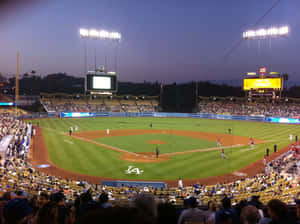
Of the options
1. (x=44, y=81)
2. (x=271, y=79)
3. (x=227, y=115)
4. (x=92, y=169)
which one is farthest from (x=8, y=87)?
(x=271, y=79)

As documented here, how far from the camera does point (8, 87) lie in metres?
85.4

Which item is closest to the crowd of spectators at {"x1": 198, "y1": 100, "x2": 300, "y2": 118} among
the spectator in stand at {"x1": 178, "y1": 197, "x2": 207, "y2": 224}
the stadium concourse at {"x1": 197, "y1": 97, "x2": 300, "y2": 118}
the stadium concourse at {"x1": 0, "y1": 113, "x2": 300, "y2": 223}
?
the stadium concourse at {"x1": 197, "y1": 97, "x2": 300, "y2": 118}

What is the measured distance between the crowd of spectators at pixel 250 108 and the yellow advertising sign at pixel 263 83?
3566 cm

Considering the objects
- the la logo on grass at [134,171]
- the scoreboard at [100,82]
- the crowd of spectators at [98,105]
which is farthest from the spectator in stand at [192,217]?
the crowd of spectators at [98,105]

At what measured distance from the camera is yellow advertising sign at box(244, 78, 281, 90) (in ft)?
88.8

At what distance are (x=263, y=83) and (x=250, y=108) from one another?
4349 centimetres

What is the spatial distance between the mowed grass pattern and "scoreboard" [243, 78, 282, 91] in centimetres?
835

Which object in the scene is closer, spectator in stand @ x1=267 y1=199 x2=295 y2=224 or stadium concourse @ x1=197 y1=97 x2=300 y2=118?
spectator in stand @ x1=267 y1=199 x2=295 y2=224

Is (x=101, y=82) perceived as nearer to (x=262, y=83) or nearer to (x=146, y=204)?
(x=262, y=83)

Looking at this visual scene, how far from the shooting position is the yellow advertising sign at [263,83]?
27062mm

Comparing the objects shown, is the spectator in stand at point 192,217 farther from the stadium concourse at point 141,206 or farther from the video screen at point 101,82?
the video screen at point 101,82

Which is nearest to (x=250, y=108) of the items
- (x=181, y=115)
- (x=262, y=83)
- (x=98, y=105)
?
(x=181, y=115)

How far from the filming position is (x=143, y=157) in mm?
24547

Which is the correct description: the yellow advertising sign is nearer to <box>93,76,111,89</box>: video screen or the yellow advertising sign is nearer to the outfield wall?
<box>93,76,111,89</box>: video screen
